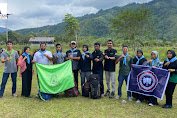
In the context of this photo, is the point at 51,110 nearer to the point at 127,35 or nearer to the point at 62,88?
the point at 62,88

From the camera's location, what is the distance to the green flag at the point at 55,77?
5219 mm

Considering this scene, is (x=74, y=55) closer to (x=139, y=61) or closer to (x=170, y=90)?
(x=139, y=61)

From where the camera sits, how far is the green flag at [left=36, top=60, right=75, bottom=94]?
5219 millimetres

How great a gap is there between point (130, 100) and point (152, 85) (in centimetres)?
94

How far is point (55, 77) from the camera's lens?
5332 millimetres

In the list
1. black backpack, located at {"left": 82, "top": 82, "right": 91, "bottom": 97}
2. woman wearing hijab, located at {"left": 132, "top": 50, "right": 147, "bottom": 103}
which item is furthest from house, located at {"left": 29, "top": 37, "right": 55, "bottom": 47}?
woman wearing hijab, located at {"left": 132, "top": 50, "right": 147, "bottom": 103}

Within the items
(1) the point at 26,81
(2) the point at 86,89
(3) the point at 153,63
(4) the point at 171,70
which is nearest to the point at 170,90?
(4) the point at 171,70

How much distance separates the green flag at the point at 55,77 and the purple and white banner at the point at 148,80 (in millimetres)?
2178

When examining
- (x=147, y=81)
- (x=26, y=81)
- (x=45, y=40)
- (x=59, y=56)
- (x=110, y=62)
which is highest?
(x=45, y=40)

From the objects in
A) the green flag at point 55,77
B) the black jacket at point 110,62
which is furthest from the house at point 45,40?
the black jacket at point 110,62

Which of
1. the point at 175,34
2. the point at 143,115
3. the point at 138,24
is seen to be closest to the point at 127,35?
the point at 138,24

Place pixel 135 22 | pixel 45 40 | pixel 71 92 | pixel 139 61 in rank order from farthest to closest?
pixel 45 40 → pixel 135 22 → pixel 71 92 → pixel 139 61

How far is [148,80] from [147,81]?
5 centimetres

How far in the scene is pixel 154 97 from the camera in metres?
4.96
